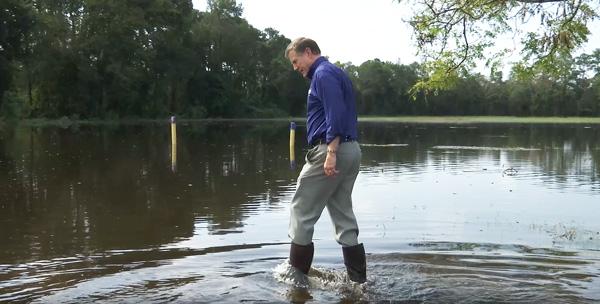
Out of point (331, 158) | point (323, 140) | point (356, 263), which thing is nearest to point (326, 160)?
point (331, 158)

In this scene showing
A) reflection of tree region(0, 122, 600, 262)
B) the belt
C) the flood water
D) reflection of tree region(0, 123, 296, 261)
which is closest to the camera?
the belt

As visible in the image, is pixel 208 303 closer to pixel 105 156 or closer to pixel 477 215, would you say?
pixel 477 215

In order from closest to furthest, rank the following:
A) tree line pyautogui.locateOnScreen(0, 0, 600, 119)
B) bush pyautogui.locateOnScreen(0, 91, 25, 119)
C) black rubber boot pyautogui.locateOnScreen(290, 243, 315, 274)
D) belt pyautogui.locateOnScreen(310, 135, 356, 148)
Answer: belt pyautogui.locateOnScreen(310, 135, 356, 148) < black rubber boot pyautogui.locateOnScreen(290, 243, 315, 274) < bush pyautogui.locateOnScreen(0, 91, 25, 119) < tree line pyautogui.locateOnScreen(0, 0, 600, 119)

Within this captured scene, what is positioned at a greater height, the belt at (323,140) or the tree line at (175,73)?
the tree line at (175,73)

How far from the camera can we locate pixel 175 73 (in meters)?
69.2

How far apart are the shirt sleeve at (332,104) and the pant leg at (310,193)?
0.26 meters

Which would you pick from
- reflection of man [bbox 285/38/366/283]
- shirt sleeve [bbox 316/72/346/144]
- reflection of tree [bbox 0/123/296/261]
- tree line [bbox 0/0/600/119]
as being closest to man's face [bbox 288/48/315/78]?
reflection of man [bbox 285/38/366/283]

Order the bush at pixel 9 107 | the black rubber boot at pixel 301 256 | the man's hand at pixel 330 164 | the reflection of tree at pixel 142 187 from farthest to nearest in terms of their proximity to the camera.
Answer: the bush at pixel 9 107 < the reflection of tree at pixel 142 187 < the black rubber boot at pixel 301 256 < the man's hand at pixel 330 164

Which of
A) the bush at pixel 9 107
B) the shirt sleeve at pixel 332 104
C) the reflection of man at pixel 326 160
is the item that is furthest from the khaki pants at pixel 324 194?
the bush at pixel 9 107

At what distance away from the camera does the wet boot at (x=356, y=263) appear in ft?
18.6

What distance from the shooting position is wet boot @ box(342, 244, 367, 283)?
566 centimetres

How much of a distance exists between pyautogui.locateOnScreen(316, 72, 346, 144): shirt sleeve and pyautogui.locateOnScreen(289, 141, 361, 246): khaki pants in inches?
10.0

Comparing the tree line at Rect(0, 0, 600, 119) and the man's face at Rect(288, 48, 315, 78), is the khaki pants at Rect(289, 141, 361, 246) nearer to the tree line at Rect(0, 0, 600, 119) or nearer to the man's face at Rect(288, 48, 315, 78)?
the man's face at Rect(288, 48, 315, 78)

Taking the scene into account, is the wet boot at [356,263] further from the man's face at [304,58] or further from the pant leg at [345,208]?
the man's face at [304,58]
